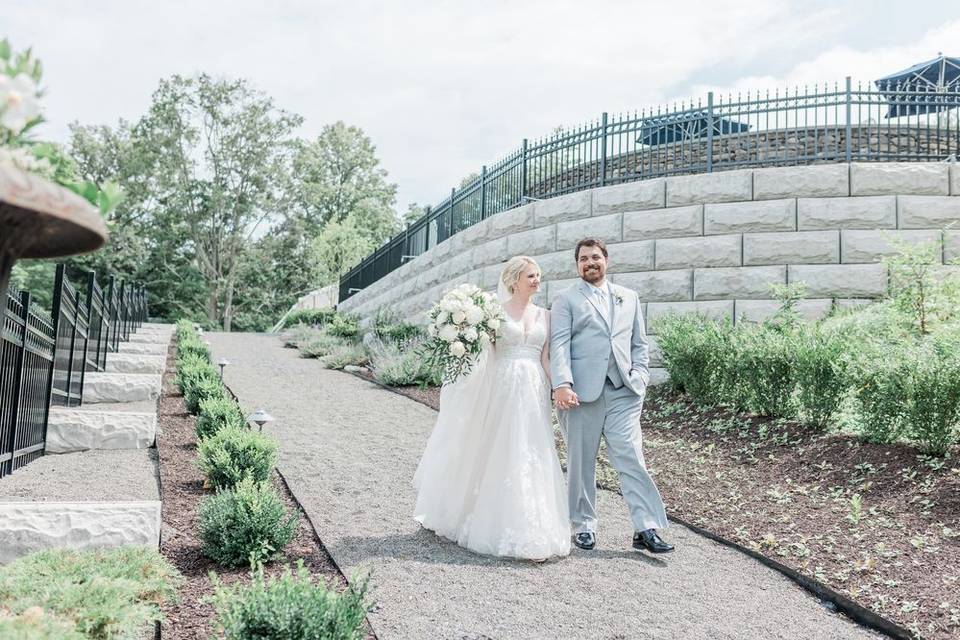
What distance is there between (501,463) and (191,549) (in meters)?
1.99

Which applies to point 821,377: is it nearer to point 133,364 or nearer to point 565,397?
point 565,397

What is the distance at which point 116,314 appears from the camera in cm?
1152

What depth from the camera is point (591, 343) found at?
18.0 ft

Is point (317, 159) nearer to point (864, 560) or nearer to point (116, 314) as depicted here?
point (116, 314)

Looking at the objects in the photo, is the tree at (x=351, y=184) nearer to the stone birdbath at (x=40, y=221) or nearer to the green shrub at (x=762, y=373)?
the green shrub at (x=762, y=373)

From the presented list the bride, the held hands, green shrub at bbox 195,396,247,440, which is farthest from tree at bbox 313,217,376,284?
the held hands

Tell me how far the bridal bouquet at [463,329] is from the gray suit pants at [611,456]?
31.0 inches

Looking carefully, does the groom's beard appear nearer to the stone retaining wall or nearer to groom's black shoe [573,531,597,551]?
groom's black shoe [573,531,597,551]

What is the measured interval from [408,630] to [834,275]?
29.8ft

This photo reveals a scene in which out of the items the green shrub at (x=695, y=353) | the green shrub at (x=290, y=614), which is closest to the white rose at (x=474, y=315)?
the green shrub at (x=290, y=614)

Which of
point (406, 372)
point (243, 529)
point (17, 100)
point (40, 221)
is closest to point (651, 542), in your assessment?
point (243, 529)

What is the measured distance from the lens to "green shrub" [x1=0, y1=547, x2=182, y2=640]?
10.5 feet

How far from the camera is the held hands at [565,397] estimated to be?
5.25 meters

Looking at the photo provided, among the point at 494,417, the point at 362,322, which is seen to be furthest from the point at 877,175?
the point at 362,322
